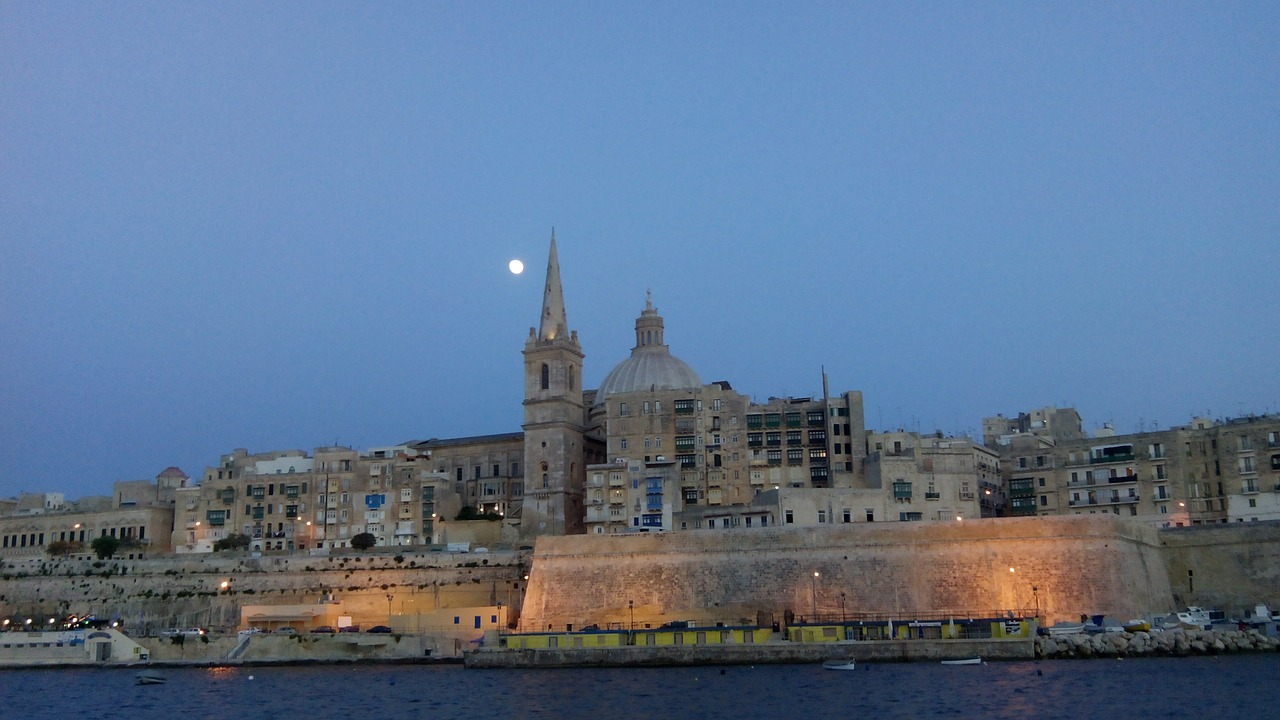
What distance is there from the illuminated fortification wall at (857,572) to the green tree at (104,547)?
1061 inches

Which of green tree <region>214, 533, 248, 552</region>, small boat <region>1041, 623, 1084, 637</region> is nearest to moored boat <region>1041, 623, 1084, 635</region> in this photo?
small boat <region>1041, 623, 1084, 637</region>

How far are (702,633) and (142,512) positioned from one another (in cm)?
4352

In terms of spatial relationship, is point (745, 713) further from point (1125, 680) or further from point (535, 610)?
point (535, 610)

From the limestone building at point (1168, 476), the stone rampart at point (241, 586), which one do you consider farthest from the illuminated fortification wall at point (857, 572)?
the limestone building at point (1168, 476)

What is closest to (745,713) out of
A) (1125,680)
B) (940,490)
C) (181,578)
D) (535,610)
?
(1125,680)

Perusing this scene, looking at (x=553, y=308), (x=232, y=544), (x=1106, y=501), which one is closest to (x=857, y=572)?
(x=1106, y=501)

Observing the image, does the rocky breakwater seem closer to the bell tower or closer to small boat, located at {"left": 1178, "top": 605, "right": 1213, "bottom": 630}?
small boat, located at {"left": 1178, "top": 605, "right": 1213, "bottom": 630}

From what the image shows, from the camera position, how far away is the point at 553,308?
7519 cm

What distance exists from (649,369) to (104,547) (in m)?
32.2

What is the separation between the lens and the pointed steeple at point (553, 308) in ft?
243

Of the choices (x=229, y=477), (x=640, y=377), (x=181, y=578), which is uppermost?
(x=640, y=377)

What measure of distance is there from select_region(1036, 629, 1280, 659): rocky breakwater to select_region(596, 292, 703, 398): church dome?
3071 cm

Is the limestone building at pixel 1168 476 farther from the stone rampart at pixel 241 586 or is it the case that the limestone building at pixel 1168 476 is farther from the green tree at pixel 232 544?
the green tree at pixel 232 544

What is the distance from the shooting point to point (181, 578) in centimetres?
6544
